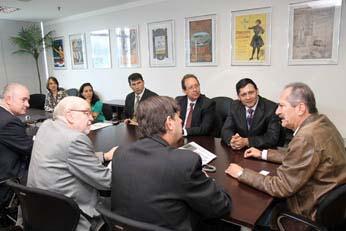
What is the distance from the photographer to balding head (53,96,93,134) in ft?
5.37

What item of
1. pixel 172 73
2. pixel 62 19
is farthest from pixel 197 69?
pixel 62 19

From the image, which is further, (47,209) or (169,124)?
(47,209)

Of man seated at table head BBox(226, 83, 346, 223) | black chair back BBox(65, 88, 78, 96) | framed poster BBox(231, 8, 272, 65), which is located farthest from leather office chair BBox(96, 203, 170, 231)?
black chair back BBox(65, 88, 78, 96)

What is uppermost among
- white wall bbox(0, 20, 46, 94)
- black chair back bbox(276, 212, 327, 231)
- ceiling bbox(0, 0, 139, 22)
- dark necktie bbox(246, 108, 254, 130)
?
ceiling bbox(0, 0, 139, 22)

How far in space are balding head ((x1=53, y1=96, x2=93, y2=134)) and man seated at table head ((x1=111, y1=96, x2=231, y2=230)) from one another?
1.82 ft

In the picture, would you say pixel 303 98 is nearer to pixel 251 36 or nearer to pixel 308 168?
pixel 308 168

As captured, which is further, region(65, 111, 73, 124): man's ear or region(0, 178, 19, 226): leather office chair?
region(0, 178, 19, 226): leather office chair

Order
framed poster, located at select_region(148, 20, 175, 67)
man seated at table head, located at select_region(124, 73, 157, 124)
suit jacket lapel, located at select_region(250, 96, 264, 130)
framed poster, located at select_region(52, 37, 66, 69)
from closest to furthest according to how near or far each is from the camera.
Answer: suit jacket lapel, located at select_region(250, 96, 264, 130) → man seated at table head, located at select_region(124, 73, 157, 124) → framed poster, located at select_region(148, 20, 175, 67) → framed poster, located at select_region(52, 37, 66, 69)

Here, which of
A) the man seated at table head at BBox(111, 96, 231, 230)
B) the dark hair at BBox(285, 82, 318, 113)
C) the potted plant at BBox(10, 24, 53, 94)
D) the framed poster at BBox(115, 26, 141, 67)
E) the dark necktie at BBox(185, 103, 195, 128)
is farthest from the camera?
the potted plant at BBox(10, 24, 53, 94)

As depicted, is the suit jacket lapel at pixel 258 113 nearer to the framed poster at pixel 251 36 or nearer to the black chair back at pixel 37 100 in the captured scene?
the framed poster at pixel 251 36

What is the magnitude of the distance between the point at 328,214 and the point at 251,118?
1239 millimetres

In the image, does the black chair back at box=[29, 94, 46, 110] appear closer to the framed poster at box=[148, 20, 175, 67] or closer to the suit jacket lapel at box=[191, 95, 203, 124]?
the framed poster at box=[148, 20, 175, 67]

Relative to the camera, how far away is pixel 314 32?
10.7ft

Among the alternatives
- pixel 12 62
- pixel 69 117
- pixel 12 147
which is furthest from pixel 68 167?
pixel 12 62
